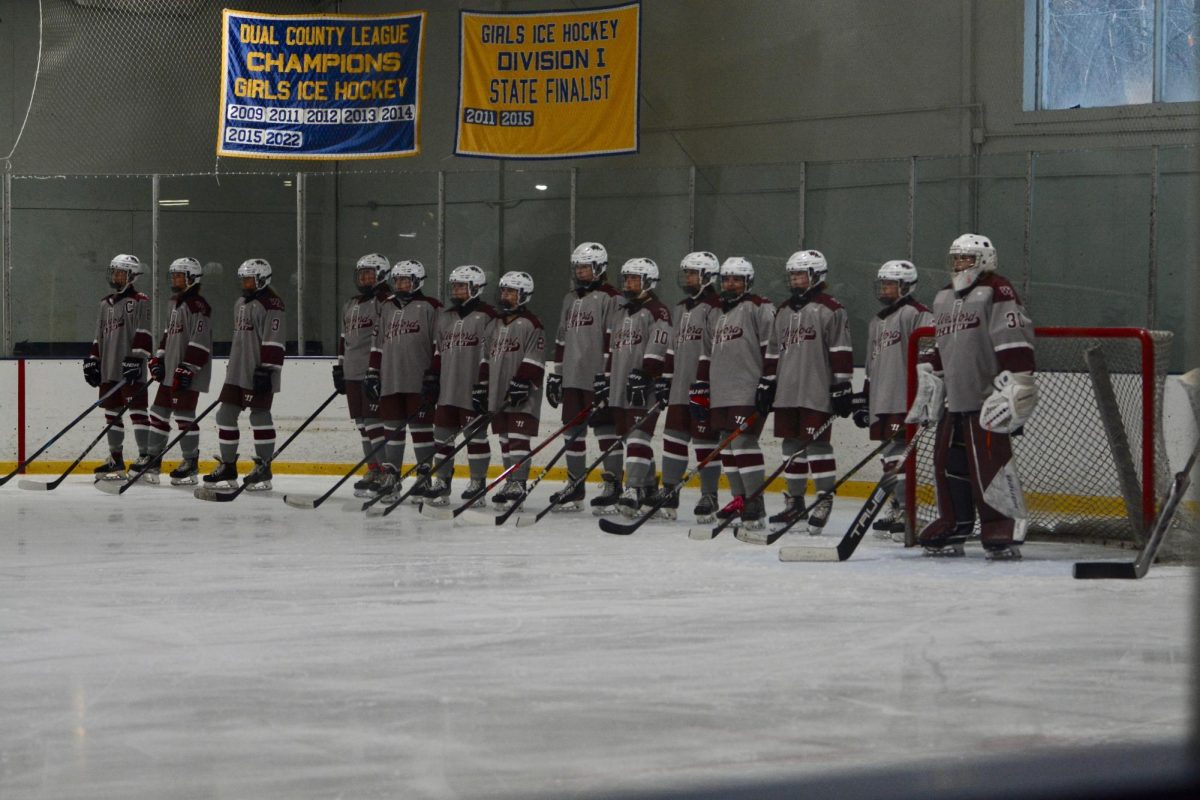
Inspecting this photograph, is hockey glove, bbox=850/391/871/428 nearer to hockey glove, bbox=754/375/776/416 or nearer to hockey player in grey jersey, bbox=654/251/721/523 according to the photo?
hockey glove, bbox=754/375/776/416

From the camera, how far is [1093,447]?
692 centimetres

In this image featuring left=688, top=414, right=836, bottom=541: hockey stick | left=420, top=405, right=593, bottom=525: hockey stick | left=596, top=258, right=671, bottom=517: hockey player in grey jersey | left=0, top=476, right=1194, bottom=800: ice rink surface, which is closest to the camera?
left=0, top=476, right=1194, bottom=800: ice rink surface

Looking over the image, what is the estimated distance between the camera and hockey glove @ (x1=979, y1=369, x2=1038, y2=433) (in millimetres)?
5488

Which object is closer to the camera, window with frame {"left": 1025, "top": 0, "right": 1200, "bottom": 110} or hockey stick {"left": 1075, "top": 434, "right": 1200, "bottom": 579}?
hockey stick {"left": 1075, "top": 434, "right": 1200, "bottom": 579}

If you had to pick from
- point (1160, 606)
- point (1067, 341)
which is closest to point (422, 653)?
point (1160, 606)

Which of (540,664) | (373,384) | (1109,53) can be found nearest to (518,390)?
(373,384)

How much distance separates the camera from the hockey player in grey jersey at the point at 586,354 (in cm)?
796

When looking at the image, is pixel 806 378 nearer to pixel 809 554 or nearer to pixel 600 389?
pixel 600 389

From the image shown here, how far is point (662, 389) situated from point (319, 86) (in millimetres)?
5035

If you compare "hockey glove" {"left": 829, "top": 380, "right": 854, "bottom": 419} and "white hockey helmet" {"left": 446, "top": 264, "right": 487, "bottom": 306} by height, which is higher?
"white hockey helmet" {"left": 446, "top": 264, "right": 487, "bottom": 306}

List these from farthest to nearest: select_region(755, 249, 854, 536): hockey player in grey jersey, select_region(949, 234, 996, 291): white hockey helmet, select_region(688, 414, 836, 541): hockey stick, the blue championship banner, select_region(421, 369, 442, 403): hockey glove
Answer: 1. the blue championship banner
2. select_region(421, 369, 442, 403): hockey glove
3. select_region(755, 249, 854, 536): hockey player in grey jersey
4. select_region(688, 414, 836, 541): hockey stick
5. select_region(949, 234, 996, 291): white hockey helmet

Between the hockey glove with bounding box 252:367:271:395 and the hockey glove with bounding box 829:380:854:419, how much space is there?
11.8ft

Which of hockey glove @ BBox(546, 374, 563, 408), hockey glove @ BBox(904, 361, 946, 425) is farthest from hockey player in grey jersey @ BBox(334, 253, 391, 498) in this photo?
hockey glove @ BBox(904, 361, 946, 425)

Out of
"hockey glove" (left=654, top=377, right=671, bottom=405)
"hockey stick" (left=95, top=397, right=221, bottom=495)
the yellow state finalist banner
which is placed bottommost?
"hockey stick" (left=95, top=397, right=221, bottom=495)
